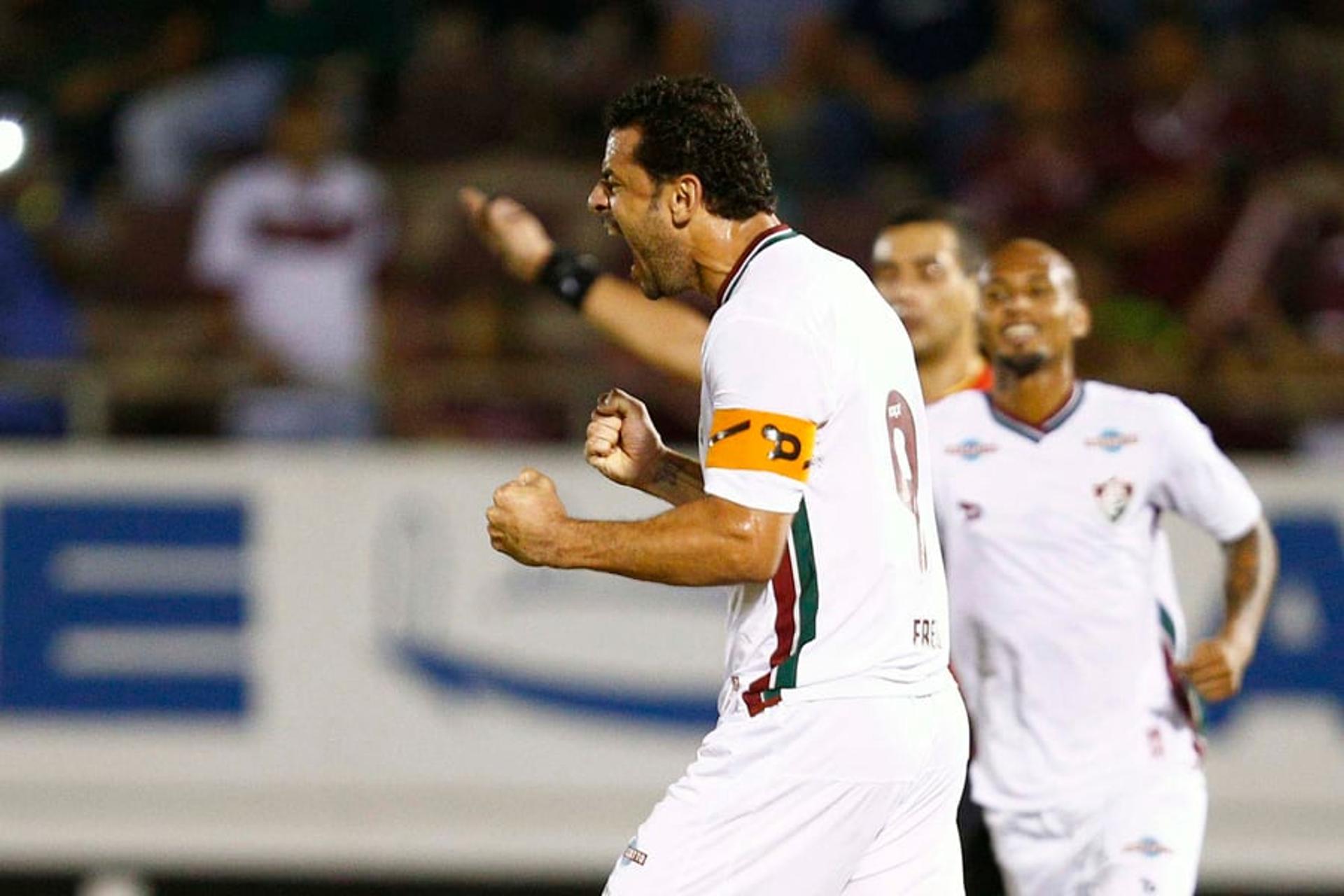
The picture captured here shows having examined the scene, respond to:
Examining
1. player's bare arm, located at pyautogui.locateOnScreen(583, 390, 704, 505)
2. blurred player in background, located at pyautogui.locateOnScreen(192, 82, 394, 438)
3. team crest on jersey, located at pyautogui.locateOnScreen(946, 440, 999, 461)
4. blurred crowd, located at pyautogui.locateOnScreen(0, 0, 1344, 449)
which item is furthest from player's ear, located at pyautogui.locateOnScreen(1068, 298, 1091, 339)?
blurred player in background, located at pyautogui.locateOnScreen(192, 82, 394, 438)

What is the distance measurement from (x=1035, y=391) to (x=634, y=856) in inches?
82.7

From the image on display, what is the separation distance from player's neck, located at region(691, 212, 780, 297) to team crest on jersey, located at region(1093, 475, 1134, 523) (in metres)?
1.70

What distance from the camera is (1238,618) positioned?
5668mm

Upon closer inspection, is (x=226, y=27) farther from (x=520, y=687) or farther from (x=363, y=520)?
(x=520, y=687)

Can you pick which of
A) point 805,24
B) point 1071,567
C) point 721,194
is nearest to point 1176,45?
point 805,24

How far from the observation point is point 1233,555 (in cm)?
580

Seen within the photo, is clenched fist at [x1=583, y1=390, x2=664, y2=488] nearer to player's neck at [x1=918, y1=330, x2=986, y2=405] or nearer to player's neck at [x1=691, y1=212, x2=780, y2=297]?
player's neck at [x1=691, y1=212, x2=780, y2=297]

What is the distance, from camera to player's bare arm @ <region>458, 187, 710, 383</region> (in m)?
5.83

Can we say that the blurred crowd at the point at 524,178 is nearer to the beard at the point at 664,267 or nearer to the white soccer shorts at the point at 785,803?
the beard at the point at 664,267

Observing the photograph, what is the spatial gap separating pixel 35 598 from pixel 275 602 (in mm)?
1061

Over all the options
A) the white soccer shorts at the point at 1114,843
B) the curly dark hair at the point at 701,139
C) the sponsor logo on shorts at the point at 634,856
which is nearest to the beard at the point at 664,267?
the curly dark hair at the point at 701,139

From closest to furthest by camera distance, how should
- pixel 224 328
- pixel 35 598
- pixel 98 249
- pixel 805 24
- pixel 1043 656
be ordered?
pixel 1043 656
pixel 35 598
pixel 224 328
pixel 98 249
pixel 805 24

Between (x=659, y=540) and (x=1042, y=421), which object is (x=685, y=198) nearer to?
(x=659, y=540)

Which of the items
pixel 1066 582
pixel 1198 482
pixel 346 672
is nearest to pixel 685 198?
pixel 1066 582
